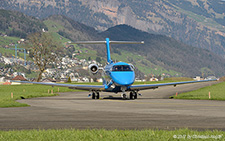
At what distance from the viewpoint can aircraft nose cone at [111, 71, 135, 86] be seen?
133 ft

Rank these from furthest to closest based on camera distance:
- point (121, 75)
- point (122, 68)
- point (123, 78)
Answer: point (122, 68), point (121, 75), point (123, 78)

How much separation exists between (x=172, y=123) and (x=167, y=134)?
437cm

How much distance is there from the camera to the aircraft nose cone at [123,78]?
133ft

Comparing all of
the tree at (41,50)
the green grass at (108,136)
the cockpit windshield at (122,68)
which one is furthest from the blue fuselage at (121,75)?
the tree at (41,50)

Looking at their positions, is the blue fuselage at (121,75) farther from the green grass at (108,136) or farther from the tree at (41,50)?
the tree at (41,50)

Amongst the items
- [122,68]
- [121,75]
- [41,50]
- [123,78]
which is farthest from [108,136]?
[41,50]

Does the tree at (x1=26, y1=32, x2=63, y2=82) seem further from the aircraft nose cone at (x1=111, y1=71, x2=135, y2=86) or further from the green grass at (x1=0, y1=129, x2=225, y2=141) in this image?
the green grass at (x1=0, y1=129, x2=225, y2=141)

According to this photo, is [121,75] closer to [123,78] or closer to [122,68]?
[123,78]

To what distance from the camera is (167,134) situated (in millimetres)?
13227

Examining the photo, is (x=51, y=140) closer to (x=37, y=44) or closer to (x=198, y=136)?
(x=198, y=136)

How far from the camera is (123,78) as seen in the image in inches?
1601

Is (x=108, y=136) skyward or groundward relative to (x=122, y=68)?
groundward

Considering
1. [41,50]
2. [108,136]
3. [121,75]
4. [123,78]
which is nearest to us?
[108,136]

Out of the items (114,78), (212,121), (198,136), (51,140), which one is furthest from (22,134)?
(114,78)
